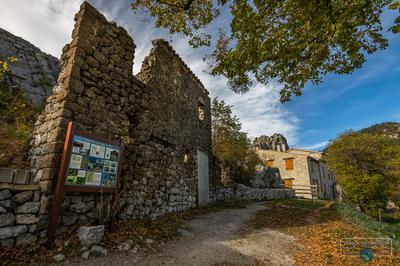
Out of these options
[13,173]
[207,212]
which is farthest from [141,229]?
[207,212]

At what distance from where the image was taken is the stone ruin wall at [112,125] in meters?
3.80

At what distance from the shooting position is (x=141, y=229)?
5.02 meters

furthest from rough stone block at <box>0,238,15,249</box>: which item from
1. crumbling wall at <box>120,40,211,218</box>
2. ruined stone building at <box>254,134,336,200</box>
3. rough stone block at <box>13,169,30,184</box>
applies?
ruined stone building at <box>254,134,336,200</box>

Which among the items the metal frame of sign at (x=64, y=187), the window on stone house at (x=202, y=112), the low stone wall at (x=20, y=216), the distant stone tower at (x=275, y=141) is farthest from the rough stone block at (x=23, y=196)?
the distant stone tower at (x=275, y=141)

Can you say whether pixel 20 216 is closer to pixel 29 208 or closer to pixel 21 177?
pixel 29 208

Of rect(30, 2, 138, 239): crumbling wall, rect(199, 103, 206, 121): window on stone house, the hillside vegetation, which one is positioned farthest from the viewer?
the hillside vegetation

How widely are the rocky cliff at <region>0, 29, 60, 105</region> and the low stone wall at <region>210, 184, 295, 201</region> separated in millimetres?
8986

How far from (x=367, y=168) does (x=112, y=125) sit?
19332mm

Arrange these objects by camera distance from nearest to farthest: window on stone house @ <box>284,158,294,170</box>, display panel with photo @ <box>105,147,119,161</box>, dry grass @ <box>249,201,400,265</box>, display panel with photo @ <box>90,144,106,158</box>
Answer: display panel with photo @ <box>90,144,106,158</box>
display panel with photo @ <box>105,147,119,161</box>
dry grass @ <box>249,201,400,265</box>
window on stone house @ <box>284,158,294,170</box>

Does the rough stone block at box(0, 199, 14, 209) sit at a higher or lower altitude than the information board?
lower

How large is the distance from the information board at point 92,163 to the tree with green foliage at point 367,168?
18.1m

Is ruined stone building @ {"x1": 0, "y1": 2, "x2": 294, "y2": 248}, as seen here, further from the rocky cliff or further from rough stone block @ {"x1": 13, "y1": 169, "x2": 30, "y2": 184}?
the rocky cliff

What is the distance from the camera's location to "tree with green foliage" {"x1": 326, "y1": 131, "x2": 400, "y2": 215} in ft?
53.2

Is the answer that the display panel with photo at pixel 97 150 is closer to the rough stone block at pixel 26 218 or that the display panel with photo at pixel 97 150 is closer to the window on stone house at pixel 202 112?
the rough stone block at pixel 26 218
